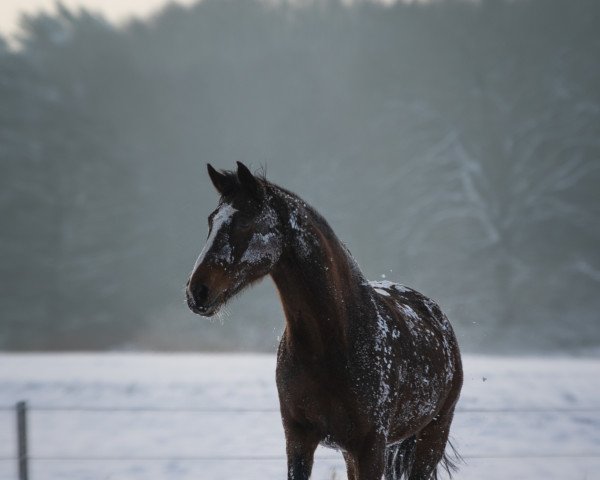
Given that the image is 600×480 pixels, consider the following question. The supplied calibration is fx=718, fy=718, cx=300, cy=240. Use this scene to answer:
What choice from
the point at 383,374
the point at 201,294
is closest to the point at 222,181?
the point at 201,294

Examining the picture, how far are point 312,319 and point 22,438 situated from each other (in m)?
3.22

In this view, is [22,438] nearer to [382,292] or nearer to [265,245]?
[382,292]

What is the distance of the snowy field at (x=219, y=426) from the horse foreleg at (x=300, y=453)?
201cm

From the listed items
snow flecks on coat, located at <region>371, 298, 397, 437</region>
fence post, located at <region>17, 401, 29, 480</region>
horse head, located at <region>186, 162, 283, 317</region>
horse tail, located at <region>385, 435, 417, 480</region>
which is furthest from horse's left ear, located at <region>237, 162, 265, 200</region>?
fence post, located at <region>17, 401, 29, 480</region>

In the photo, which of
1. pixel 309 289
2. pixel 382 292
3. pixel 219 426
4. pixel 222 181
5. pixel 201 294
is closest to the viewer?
pixel 201 294

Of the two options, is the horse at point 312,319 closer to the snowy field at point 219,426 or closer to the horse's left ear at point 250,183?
the horse's left ear at point 250,183

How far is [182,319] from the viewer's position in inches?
1064

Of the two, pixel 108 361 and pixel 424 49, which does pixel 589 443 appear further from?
pixel 424 49

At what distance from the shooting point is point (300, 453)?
3244 mm

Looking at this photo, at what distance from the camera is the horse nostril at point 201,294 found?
2723 mm

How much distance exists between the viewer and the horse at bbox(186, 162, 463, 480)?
2.88 m

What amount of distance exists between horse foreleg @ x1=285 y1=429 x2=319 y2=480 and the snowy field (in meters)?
2.01

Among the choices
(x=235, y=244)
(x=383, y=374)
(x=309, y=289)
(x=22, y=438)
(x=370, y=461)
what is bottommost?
(x=370, y=461)

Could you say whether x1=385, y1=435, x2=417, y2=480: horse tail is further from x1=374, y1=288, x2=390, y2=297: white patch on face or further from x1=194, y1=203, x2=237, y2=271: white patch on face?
x1=194, y1=203, x2=237, y2=271: white patch on face
